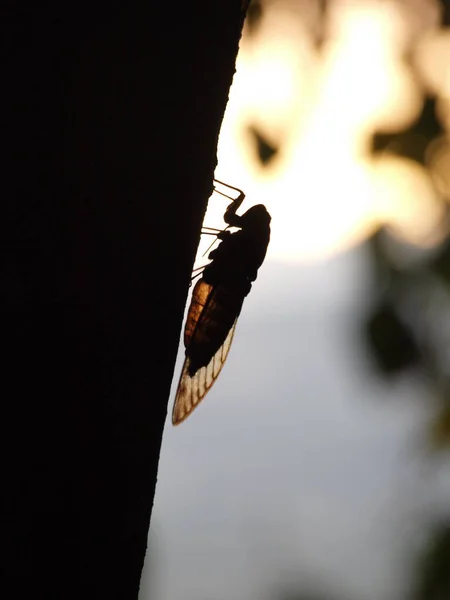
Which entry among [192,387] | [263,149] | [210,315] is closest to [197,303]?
[210,315]

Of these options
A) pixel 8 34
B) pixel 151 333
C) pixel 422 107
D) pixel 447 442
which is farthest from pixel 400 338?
pixel 8 34

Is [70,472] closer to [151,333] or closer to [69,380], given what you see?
[69,380]

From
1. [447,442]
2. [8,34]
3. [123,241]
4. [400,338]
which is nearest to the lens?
[8,34]

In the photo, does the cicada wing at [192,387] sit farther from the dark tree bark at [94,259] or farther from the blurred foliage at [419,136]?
the dark tree bark at [94,259]

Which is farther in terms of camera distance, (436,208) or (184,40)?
(436,208)

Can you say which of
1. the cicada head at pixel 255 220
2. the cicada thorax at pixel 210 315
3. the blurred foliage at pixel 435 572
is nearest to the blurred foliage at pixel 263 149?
the cicada head at pixel 255 220

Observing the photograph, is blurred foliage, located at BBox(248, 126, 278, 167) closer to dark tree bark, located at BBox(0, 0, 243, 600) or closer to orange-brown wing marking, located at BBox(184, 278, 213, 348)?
orange-brown wing marking, located at BBox(184, 278, 213, 348)

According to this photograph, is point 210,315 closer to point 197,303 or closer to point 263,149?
point 197,303
